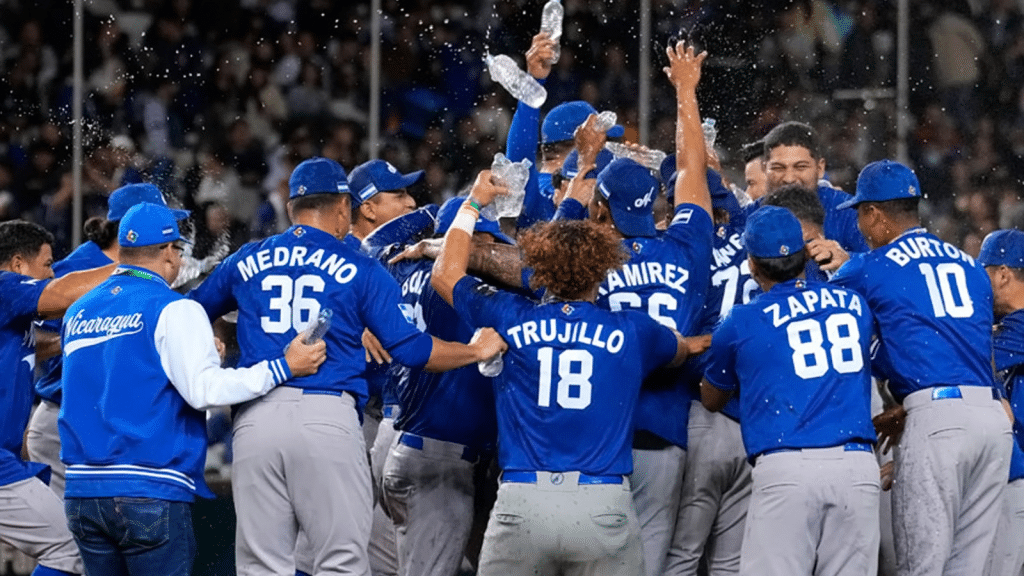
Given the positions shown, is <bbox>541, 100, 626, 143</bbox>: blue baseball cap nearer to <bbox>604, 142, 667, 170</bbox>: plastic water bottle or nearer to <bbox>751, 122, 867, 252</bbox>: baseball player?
<bbox>604, 142, 667, 170</bbox>: plastic water bottle

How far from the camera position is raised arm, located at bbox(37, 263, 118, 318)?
6.21 m

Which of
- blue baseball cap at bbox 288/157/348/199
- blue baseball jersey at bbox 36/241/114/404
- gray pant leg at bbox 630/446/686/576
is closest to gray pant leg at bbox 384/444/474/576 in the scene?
gray pant leg at bbox 630/446/686/576

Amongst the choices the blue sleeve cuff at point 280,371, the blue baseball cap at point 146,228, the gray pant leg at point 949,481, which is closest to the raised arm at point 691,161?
the gray pant leg at point 949,481

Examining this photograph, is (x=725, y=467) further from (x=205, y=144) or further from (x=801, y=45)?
(x=205, y=144)

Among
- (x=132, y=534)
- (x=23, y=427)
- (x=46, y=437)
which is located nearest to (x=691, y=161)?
(x=132, y=534)

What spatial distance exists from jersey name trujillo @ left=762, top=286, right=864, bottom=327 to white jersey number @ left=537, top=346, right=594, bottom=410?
0.80 meters

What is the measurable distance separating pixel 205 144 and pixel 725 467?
7.53 metres

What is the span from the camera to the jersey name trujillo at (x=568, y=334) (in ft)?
16.4

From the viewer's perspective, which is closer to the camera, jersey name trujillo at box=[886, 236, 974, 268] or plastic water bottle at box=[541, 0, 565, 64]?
jersey name trujillo at box=[886, 236, 974, 268]

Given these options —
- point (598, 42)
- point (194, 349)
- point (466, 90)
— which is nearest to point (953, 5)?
point (598, 42)

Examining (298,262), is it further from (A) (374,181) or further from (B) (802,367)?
(B) (802,367)

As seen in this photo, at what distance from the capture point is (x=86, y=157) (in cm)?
1174

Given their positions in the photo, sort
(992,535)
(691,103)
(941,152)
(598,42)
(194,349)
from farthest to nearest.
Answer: (598,42), (941,152), (691,103), (992,535), (194,349)

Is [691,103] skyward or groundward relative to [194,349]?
skyward
